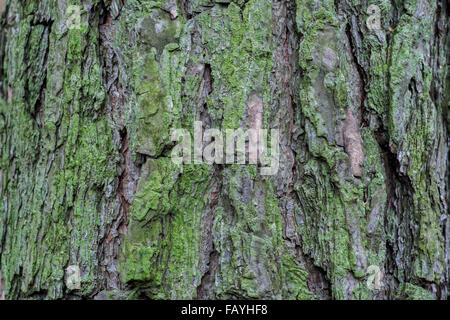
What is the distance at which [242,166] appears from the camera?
1218mm

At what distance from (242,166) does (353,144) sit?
34cm

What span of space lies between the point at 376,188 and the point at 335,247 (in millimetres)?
221

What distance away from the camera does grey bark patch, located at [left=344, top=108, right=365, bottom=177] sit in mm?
1218

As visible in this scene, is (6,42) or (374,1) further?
(6,42)

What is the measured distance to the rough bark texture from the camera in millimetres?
1208

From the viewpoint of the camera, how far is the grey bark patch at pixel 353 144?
4.00ft

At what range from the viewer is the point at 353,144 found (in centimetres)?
122

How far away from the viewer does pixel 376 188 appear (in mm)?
1230

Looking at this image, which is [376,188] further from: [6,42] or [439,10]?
[6,42]

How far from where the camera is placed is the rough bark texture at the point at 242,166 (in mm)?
1208
